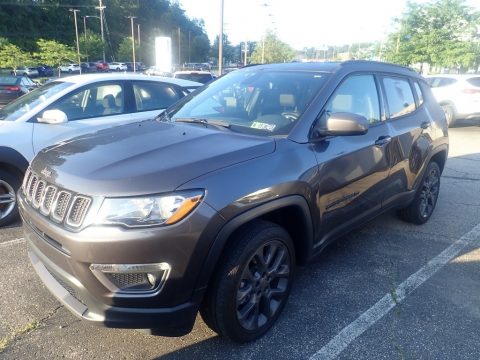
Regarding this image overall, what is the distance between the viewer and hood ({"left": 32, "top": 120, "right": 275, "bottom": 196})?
2.11 meters

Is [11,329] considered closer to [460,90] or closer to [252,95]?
[252,95]

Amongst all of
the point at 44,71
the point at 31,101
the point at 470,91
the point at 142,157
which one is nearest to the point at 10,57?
the point at 31,101

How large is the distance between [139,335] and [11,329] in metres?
0.87

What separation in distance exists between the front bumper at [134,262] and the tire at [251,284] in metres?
0.18

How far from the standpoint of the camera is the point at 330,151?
9.57 feet

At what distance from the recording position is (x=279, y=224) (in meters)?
2.81

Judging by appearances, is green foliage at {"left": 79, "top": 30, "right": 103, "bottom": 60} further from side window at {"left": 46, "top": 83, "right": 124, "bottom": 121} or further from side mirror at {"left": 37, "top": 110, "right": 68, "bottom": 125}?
side mirror at {"left": 37, "top": 110, "right": 68, "bottom": 125}

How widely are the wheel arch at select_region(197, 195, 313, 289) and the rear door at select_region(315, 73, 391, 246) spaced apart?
17 centimetres

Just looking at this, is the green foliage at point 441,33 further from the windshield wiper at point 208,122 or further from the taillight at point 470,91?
the windshield wiper at point 208,122

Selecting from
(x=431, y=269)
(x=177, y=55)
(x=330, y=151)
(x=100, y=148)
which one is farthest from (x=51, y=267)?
(x=177, y=55)

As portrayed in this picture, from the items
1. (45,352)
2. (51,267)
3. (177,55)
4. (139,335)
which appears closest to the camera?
(51,267)

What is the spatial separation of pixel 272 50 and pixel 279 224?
3762cm

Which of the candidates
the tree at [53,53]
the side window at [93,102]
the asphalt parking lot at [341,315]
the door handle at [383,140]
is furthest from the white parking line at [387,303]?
the tree at [53,53]

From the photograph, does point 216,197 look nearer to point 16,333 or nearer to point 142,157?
point 142,157
